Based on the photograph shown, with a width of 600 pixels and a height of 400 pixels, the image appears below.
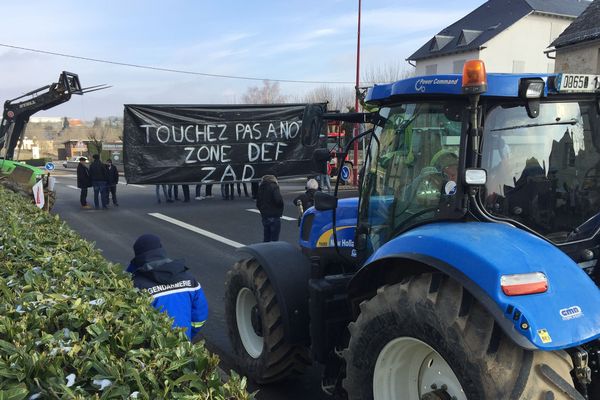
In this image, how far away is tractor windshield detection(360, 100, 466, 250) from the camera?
281 cm

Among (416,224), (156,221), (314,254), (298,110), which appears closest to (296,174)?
(298,110)

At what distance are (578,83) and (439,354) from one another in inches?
61.6

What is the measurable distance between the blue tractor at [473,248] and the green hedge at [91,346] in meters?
0.95

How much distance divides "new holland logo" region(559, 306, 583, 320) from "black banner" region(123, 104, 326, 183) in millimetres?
12780

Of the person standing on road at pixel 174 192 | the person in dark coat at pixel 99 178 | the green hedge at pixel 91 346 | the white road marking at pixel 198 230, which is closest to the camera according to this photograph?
the green hedge at pixel 91 346

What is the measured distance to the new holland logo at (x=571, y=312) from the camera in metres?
2.13

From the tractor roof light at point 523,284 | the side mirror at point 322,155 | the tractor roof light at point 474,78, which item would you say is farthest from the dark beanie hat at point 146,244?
the tractor roof light at point 523,284

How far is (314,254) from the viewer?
427cm

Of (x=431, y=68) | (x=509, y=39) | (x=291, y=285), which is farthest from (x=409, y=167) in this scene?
(x=431, y=68)

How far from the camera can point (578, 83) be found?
2.66 metres

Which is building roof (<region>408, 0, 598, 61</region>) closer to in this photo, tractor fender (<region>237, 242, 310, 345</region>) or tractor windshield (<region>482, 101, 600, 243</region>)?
tractor fender (<region>237, 242, 310, 345</region>)

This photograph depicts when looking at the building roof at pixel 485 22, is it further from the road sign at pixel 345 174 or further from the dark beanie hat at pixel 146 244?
the dark beanie hat at pixel 146 244

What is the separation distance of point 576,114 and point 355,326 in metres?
1.69

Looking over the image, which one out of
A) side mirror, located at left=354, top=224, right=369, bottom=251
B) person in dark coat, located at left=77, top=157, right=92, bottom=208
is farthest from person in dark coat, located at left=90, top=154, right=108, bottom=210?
side mirror, located at left=354, top=224, right=369, bottom=251
